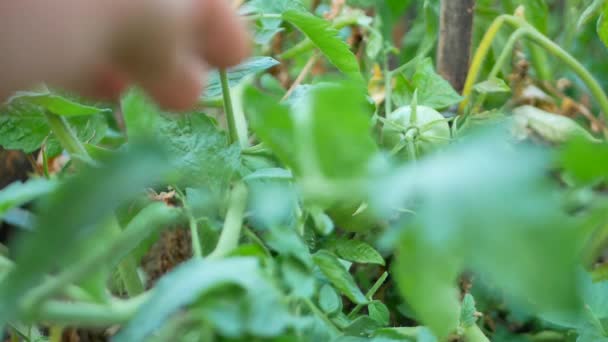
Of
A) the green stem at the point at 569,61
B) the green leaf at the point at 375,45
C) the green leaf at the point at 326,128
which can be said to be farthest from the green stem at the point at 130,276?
the green stem at the point at 569,61

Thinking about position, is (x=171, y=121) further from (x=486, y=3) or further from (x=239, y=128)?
(x=486, y=3)

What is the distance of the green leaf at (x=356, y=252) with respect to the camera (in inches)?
15.9

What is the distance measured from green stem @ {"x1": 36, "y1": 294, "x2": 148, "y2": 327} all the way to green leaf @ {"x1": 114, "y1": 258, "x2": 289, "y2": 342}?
0.05 ft

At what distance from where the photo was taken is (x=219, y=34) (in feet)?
0.95

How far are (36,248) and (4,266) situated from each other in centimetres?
Result: 12

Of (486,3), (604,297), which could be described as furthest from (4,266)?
(486,3)

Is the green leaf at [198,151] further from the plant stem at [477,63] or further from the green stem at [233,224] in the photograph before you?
the plant stem at [477,63]

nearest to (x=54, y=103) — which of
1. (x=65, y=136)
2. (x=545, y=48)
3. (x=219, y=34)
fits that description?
(x=65, y=136)

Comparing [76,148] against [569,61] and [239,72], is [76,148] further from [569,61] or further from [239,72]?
[569,61]

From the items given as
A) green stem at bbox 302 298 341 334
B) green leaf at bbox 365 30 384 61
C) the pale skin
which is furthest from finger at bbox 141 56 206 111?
green leaf at bbox 365 30 384 61

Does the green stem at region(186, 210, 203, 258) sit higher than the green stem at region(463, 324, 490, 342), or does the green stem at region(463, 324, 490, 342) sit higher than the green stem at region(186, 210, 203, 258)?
the green stem at region(186, 210, 203, 258)

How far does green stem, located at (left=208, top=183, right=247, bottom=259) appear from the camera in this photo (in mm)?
310

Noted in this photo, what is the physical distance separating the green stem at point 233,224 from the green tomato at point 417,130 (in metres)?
0.13

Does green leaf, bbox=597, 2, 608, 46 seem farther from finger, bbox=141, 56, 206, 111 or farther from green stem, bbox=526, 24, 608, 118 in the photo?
finger, bbox=141, 56, 206, 111
